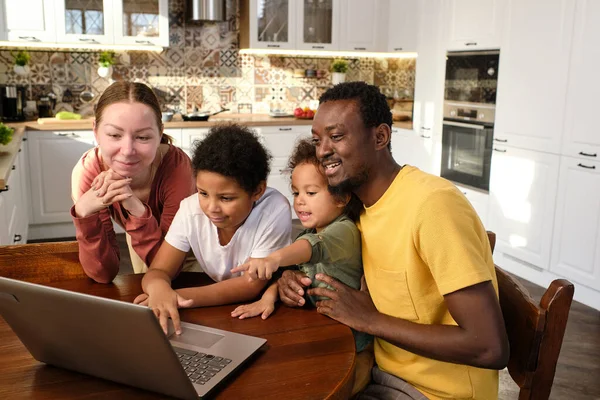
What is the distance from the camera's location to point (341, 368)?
1056 millimetres

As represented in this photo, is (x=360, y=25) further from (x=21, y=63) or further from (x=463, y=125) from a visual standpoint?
(x=21, y=63)

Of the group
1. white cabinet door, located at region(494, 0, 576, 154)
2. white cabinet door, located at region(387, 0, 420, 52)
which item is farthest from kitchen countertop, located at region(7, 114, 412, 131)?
white cabinet door, located at region(494, 0, 576, 154)

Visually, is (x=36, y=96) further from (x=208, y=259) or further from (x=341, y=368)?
(x=341, y=368)

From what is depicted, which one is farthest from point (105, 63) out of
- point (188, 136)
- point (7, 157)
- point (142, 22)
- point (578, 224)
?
point (578, 224)

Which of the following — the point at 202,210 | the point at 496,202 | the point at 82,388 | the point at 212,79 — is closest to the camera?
the point at 82,388

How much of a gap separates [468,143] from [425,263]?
11.8 feet

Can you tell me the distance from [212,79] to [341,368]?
5.03 metres

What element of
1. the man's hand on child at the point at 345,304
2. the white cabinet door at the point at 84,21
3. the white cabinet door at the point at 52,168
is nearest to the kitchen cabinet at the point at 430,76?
the white cabinet door at the point at 84,21

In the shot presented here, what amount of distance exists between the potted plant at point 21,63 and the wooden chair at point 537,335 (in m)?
4.88

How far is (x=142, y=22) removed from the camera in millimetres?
5102

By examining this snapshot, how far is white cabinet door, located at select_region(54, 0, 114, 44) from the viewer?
483 cm

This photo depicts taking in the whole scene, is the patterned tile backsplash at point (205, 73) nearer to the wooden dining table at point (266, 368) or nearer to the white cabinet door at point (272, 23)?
the white cabinet door at point (272, 23)

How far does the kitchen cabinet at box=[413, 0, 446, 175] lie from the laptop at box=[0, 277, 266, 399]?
164 inches

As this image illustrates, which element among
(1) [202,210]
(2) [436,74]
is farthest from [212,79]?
(1) [202,210]
